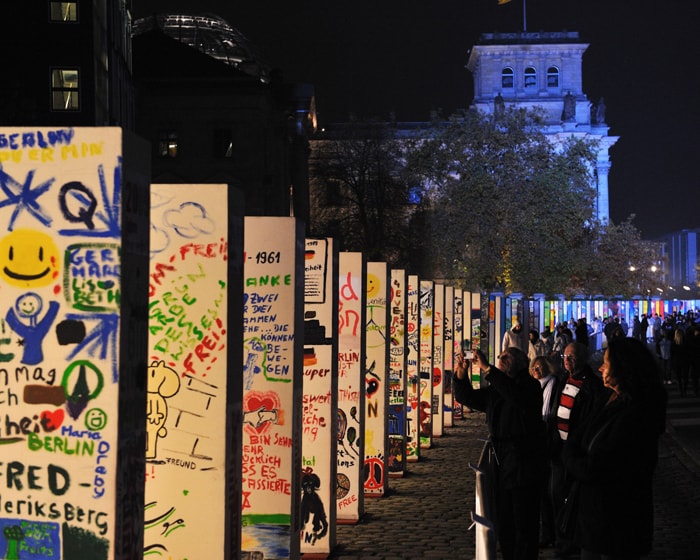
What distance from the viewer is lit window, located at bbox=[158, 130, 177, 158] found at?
69375 millimetres

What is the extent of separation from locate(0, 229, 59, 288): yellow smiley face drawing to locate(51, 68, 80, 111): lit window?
42621 millimetres

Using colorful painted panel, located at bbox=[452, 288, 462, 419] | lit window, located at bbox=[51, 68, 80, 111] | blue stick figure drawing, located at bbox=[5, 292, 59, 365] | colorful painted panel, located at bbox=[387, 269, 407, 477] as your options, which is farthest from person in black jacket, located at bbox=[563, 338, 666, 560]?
lit window, located at bbox=[51, 68, 80, 111]

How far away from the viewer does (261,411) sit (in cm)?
1016

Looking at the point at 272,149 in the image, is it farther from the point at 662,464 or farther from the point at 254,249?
the point at 254,249

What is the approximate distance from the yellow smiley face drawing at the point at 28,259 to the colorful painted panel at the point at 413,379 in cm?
1332

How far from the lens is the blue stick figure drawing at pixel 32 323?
6.11 meters

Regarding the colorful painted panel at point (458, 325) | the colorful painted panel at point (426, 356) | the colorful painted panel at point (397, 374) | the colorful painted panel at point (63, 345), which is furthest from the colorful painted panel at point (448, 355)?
the colorful painted panel at point (63, 345)

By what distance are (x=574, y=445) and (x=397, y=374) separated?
33.0 feet

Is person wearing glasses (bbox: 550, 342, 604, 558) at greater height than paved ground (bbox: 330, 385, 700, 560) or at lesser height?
greater

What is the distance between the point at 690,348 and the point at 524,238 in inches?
791

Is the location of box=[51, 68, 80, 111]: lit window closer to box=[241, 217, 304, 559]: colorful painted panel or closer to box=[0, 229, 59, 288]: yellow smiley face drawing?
box=[241, 217, 304, 559]: colorful painted panel

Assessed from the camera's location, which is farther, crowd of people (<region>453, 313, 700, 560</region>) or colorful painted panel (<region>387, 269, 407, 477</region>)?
colorful painted panel (<region>387, 269, 407, 477</region>)

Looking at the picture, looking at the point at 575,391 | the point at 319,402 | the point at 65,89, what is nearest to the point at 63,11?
the point at 65,89

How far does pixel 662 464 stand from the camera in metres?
19.7
